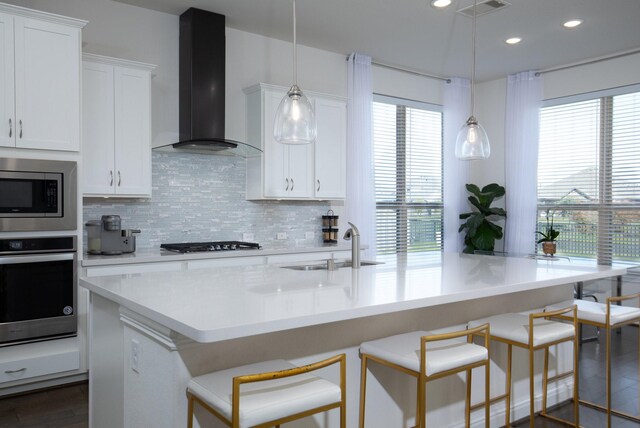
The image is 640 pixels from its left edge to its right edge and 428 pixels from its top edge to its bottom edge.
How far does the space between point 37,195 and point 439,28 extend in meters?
3.71

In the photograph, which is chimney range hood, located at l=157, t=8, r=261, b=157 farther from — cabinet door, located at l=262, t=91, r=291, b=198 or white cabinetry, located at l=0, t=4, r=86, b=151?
white cabinetry, located at l=0, t=4, r=86, b=151

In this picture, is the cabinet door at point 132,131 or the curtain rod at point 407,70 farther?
the curtain rod at point 407,70

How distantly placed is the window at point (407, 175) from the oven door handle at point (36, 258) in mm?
3626

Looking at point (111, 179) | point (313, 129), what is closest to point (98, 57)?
point (111, 179)

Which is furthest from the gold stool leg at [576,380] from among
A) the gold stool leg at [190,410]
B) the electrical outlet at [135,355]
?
the electrical outlet at [135,355]

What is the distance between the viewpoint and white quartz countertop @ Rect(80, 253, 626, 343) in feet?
5.53

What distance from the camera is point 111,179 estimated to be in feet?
12.9

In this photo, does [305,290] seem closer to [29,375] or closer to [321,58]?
[29,375]

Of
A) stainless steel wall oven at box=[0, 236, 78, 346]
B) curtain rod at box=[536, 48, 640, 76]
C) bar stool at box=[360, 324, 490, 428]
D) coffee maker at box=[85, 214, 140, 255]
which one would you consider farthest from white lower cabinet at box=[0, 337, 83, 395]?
curtain rod at box=[536, 48, 640, 76]

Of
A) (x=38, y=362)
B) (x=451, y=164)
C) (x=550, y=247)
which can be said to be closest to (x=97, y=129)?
(x=38, y=362)

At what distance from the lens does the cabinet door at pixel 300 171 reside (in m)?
4.97

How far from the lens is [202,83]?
173 inches

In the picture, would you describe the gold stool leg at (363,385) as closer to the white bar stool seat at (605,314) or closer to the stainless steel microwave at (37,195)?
the white bar stool seat at (605,314)

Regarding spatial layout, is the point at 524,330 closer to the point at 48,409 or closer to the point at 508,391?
the point at 508,391
